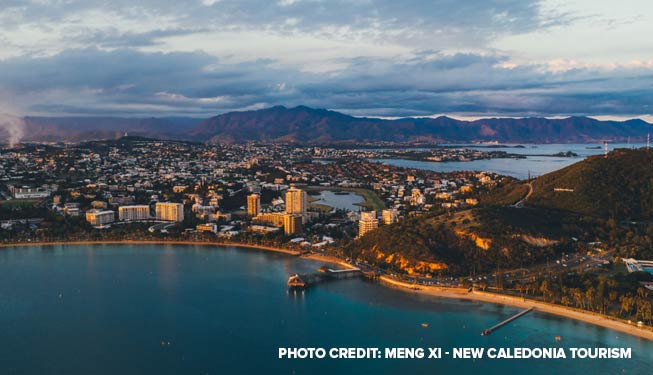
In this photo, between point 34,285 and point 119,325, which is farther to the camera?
point 34,285

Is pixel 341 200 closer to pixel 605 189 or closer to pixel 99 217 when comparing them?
pixel 99 217

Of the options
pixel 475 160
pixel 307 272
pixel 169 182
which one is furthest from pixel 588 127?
pixel 307 272

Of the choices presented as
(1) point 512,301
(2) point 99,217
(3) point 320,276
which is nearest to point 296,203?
(2) point 99,217

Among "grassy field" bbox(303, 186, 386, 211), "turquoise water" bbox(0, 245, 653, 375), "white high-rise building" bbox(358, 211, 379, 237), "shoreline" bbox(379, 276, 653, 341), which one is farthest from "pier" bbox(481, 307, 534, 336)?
"grassy field" bbox(303, 186, 386, 211)

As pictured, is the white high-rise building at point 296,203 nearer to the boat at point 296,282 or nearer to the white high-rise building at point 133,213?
the white high-rise building at point 133,213

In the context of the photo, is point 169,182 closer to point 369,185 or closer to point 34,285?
point 369,185

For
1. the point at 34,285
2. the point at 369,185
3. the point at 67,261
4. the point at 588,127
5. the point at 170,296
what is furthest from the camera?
the point at 588,127

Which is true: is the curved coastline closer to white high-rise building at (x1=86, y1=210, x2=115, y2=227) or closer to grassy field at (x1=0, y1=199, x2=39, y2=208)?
white high-rise building at (x1=86, y1=210, x2=115, y2=227)

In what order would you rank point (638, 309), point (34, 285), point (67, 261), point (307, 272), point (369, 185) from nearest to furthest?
point (638, 309) → point (34, 285) → point (307, 272) → point (67, 261) → point (369, 185)
